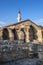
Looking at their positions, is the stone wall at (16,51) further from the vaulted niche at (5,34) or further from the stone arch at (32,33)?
the stone arch at (32,33)

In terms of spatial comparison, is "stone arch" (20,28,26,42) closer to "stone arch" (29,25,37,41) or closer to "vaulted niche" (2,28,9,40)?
"stone arch" (29,25,37,41)

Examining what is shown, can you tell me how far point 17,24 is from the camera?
30.5m

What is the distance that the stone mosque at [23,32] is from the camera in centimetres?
2970

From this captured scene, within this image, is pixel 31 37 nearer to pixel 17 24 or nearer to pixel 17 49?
pixel 17 24

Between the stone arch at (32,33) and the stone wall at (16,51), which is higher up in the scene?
the stone arch at (32,33)

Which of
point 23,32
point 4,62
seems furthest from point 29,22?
point 4,62

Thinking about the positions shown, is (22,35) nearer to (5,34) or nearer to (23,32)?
(23,32)

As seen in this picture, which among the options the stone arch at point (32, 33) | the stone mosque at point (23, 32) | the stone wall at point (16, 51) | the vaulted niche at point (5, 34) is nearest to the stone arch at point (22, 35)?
the stone mosque at point (23, 32)

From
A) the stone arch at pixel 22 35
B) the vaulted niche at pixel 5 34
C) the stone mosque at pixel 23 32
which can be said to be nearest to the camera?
the vaulted niche at pixel 5 34

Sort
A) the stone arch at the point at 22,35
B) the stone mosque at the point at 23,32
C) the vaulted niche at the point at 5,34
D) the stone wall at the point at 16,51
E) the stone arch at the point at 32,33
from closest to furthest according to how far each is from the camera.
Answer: the stone wall at the point at 16,51
the vaulted niche at the point at 5,34
the stone mosque at the point at 23,32
the stone arch at the point at 22,35
the stone arch at the point at 32,33

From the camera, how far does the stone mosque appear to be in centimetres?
2970

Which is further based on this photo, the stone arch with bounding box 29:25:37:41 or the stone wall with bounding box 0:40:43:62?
the stone arch with bounding box 29:25:37:41

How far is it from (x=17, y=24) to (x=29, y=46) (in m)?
18.8

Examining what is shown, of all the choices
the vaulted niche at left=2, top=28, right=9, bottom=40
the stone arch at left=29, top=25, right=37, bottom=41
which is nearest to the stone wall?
the vaulted niche at left=2, top=28, right=9, bottom=40
